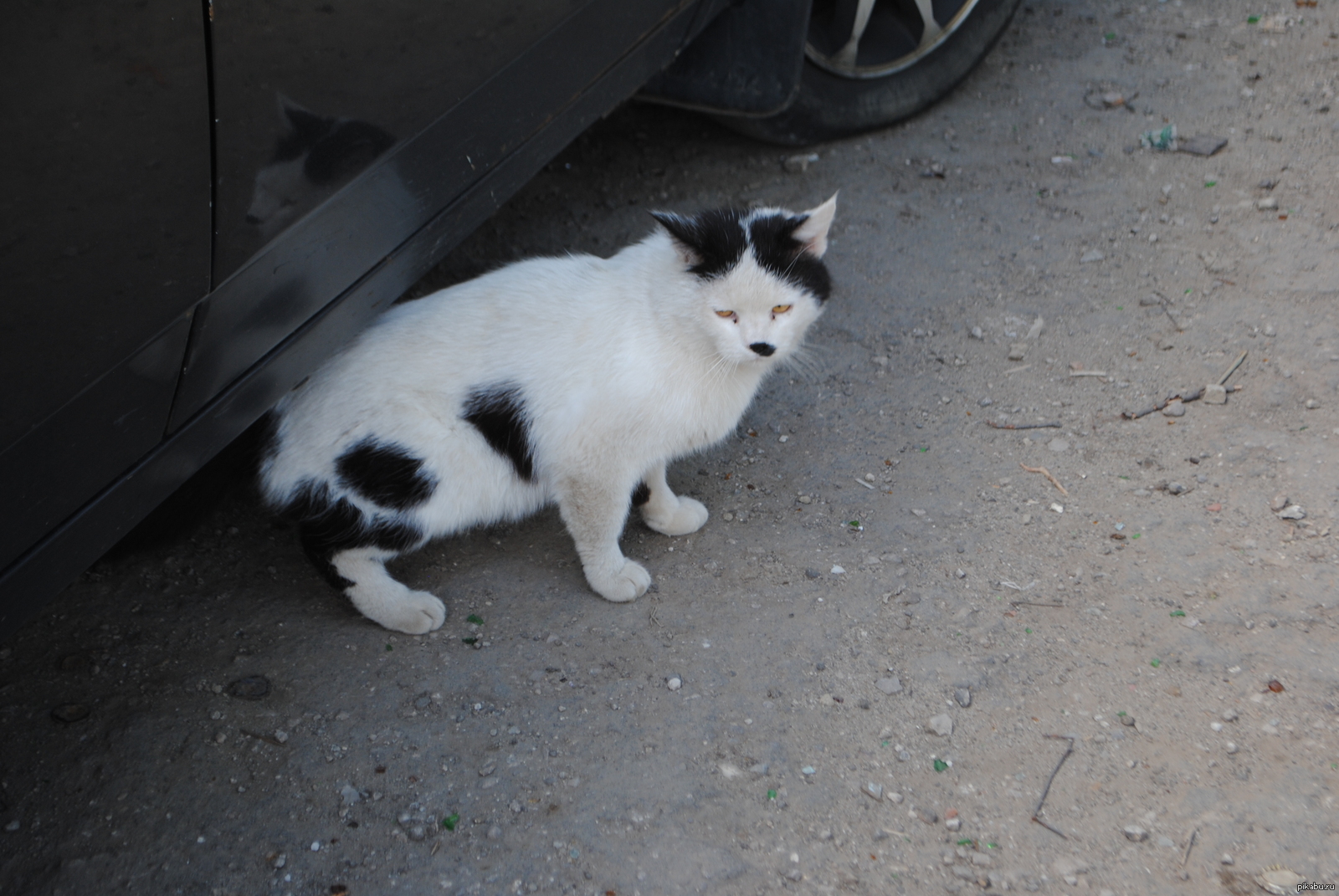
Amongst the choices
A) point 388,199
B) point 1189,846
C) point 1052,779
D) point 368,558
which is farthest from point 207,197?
point 1189,846

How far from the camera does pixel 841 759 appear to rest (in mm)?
2188

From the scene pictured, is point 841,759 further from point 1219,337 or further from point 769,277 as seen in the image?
point 1219,337

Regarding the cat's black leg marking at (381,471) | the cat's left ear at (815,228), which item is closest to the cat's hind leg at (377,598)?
the cat's black leg marking at (381,471)

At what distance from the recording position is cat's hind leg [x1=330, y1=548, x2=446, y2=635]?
258cm

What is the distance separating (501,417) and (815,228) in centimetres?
96

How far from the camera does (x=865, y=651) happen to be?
2449mm

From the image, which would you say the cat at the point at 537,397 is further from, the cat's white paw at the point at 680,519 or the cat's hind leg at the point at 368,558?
the cat's white paw at the point at 680,519

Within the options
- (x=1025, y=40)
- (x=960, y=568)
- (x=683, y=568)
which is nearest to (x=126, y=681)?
(x=683, y=568)

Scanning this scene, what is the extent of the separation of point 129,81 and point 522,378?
1.15 m

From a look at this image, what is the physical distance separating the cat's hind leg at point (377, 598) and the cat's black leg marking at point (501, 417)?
1.45 ft

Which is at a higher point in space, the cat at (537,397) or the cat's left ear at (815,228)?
the cat's left ear at (815,228)

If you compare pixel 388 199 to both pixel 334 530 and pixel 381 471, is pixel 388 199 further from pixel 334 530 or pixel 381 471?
pixel 334 530

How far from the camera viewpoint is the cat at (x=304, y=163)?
6.15 feet

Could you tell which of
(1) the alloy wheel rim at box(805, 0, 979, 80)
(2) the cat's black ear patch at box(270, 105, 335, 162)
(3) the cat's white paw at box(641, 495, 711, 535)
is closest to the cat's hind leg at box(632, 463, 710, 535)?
(3) the cat's white paw at box(641, 495, 711, 535)
